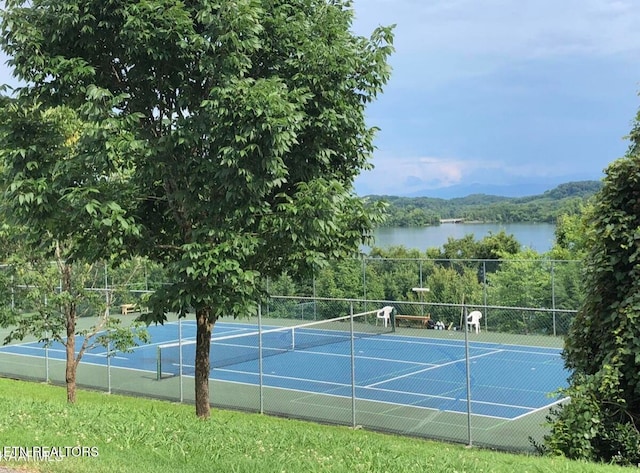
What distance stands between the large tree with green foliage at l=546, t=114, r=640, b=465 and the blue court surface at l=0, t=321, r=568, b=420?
812 cm

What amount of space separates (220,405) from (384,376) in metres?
6.34

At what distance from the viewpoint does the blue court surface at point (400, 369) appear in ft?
62.5

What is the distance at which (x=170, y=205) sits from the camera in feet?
29.3

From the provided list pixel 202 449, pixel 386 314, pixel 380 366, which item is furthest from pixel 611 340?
pixel 386 314

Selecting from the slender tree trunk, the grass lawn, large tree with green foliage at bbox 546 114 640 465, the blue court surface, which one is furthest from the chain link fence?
the grass lawn

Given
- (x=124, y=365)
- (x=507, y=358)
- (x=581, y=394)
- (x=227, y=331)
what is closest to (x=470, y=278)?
(x=507, y=358)

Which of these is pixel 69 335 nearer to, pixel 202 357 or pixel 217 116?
pixel 202 357

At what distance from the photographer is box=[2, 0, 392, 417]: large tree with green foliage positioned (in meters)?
7.65

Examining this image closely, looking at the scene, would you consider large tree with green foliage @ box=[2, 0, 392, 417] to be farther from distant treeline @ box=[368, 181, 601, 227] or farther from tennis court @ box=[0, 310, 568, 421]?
distant treeline @ box=[368, 181, 601, 227]

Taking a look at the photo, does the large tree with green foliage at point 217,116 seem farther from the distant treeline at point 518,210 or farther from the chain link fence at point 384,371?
the distant treeline at point 518,210

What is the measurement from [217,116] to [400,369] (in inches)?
668

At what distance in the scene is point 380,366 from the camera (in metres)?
24.1

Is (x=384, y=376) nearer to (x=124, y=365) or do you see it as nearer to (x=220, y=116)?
(x=124, y=365)

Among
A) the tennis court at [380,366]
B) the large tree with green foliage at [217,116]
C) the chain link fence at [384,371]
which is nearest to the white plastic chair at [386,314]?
the chain link fence at [384,371]
